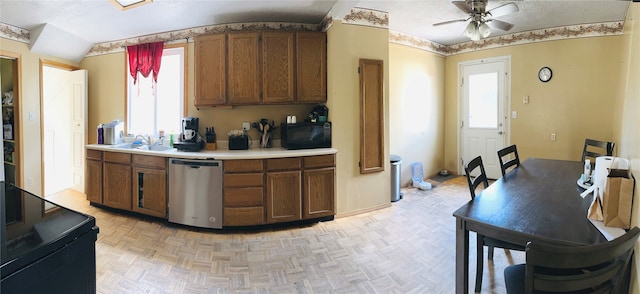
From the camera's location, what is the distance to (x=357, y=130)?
3355mm

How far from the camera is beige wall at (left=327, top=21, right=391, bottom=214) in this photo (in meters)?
3.23

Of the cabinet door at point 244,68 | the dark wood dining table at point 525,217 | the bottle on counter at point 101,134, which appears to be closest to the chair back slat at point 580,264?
the dark wood dining table at point 525,217

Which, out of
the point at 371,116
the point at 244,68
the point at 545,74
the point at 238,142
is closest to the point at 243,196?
the point at 238,142

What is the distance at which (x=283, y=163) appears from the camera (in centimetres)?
→ 295

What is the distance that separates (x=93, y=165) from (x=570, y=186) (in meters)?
4.78

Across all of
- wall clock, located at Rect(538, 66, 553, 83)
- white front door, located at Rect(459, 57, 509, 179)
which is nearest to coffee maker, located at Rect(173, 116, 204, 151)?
white front door, located at Rect(459, 57, 509, 179)

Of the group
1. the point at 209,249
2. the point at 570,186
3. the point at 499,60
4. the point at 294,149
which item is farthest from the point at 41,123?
the point at 499,60

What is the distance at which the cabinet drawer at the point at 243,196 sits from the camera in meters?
2.89

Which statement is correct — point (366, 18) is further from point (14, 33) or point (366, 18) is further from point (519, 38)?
point (14, 33)

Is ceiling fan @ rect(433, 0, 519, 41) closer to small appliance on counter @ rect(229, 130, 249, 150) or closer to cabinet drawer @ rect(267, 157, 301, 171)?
cabinet drawer @ rect(267, 157, 301, 171)

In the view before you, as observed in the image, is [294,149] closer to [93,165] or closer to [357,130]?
[357,130]

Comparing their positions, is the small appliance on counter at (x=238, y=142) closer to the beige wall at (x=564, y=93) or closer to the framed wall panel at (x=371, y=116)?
the framed wall panel at (x=371, y=116)

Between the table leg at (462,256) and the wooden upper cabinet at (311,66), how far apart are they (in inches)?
88.2

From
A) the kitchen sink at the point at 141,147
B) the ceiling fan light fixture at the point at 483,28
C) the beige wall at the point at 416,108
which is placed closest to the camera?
the ceiling fan light fixture at the point at 483,28
